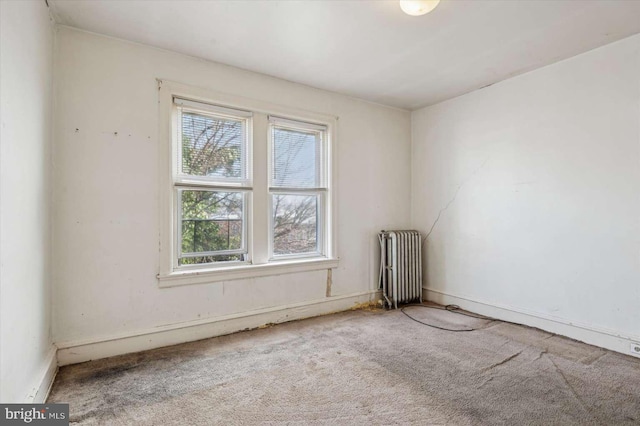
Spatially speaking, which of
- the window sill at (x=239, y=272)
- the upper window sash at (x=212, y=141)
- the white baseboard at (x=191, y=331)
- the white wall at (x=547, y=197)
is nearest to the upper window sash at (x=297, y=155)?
the upper window sash at (x=212, y=141)

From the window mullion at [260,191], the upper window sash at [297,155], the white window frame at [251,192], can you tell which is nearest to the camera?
the white window frame at [251,192]

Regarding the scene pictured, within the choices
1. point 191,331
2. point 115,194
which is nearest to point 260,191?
point 115,194

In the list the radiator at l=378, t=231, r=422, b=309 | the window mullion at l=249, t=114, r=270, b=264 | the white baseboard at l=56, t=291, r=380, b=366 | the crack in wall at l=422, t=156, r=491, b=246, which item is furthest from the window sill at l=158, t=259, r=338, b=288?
the crack in wall at l=422, t=156, r=491, b=246

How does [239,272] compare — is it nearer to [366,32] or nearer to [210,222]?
[210,222]

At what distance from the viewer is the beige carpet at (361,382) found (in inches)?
67.2

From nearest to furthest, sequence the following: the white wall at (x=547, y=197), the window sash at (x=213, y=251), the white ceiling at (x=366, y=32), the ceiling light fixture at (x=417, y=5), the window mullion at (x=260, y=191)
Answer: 1. the ceiling light fixture at (x=417, y=5)
2. the white ceiling at (x=366, y=32)
3. the white wall at (x=547, y=197)
4. the window sash at (x=213, y=251)
5. the window mullion at (x=260, y=191)

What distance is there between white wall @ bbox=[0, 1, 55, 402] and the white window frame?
2.42 ft

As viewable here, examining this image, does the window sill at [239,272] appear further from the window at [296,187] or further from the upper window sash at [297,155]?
the upper window sash at [297,155]

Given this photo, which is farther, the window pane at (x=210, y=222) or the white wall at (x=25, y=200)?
the window pane at (x=210, y=222)

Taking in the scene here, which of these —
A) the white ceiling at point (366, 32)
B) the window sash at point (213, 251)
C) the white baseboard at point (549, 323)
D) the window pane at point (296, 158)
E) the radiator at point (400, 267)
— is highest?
the white ceiling at point (366, 32)

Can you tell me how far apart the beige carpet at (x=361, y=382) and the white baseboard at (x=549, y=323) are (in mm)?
85

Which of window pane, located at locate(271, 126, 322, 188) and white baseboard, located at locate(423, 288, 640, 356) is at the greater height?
window pane, located at locate(271, 126, 322, 188)

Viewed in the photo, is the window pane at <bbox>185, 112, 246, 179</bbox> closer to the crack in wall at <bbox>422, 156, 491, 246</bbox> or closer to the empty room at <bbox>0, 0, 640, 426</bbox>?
the empty room at <bbox>0, 0, 640, 426</bbox>

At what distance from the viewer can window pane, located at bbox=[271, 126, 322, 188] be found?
327cm
